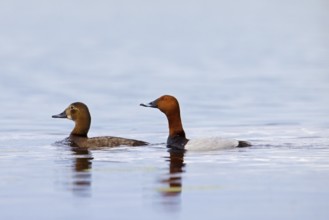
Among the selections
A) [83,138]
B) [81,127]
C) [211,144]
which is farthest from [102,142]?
[211,144]

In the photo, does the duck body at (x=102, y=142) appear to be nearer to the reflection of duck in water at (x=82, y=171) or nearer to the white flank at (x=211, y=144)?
the reflection of duck in water at (x=82, y=171)

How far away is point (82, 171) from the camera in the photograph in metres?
16.2

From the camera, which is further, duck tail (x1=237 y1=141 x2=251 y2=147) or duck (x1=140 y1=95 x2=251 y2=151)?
duck tail (x1=237 y1=141 x2=251 y2=147)

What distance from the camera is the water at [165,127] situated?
13562 millimetres

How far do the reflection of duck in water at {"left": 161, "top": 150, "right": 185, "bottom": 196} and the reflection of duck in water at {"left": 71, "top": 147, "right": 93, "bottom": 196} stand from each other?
2.88ft

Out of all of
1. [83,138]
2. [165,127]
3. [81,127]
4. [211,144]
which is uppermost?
[165,127]

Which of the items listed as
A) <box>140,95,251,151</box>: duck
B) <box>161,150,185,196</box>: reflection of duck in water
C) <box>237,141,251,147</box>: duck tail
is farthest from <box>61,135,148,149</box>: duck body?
<box>237,141,251,147</box>: duck tail

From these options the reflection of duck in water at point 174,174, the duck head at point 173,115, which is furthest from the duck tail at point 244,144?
the duck head at point 173,115

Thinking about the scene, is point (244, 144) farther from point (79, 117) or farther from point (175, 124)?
point (79, 117)

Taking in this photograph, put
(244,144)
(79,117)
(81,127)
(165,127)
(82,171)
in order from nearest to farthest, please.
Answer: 1. (82,171)
2. (244,144)
3. (81,127)
4. (79,117)
5. (165,127)

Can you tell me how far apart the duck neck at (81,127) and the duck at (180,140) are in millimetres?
1115

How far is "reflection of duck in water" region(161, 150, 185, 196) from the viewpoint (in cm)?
1422

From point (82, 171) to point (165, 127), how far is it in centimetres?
706

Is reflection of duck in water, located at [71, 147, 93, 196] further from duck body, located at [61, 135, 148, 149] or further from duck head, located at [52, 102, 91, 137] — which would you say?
duck head, located at [52, 102, 91, 137]
